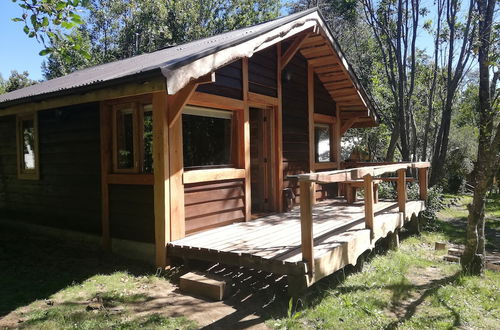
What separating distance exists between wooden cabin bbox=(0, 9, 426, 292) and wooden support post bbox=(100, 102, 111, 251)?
15 millimetres

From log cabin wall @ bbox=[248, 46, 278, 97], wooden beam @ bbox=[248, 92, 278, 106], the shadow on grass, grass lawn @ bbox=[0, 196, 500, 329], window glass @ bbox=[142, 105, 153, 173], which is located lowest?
grass lawn @ bbox=[0, 196, 500, 329]

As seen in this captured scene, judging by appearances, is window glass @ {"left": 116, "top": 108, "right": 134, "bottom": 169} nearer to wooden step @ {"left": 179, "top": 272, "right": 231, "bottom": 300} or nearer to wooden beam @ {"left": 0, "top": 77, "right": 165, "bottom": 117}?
wooden beam @ {"left": 0, "top": 77, "right": 165, "bottom": 117}

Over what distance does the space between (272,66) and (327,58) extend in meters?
Result: 1.71

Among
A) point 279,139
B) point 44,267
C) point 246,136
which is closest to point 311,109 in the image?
point 279,139

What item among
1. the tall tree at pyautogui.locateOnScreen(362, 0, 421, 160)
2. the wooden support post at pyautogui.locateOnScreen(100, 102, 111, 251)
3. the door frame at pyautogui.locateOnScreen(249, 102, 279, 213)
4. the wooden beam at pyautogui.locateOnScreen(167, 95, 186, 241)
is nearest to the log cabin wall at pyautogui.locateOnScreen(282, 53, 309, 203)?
the door frame at pyautogui.locateOnScreen(249, 102, 279, 213)

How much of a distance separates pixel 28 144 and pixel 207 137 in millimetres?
3927

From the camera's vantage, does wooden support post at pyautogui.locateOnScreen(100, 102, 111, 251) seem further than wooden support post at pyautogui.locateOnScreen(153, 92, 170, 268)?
Yes

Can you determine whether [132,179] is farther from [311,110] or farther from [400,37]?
[400,37]

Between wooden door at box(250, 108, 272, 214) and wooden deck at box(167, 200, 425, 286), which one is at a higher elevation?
wooden door at box(250, 108, 272, 214)

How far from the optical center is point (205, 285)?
13.6ft

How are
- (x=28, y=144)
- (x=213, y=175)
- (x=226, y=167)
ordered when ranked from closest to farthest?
1. (x=213, y=175)
2. (x=226, y=167)
3. (x=28, y=144)

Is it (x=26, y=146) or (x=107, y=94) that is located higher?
(x=107, y=94)

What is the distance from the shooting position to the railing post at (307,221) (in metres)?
3.77

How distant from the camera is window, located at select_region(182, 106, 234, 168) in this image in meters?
5.34
